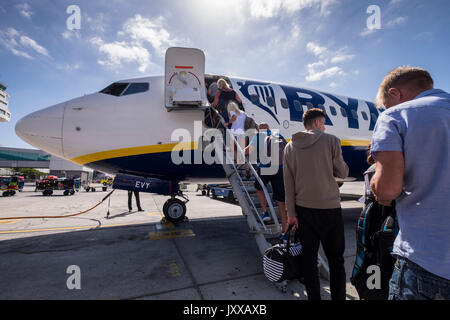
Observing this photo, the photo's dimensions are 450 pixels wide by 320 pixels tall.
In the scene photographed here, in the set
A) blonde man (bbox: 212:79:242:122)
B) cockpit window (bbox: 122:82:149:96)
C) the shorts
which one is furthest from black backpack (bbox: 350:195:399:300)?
cockpit window (bbox: 122:82:149:96)

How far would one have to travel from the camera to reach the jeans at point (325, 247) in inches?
83.5

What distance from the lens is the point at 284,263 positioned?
2223 mm

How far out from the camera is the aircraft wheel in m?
6.73

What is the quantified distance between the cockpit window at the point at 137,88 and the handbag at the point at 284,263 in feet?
18.1

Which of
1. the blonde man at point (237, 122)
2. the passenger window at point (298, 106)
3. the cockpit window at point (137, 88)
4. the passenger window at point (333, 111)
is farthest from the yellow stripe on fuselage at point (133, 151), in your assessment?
the passenger window at point (333, 111)

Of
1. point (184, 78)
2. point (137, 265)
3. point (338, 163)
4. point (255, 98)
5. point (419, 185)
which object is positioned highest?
point (184, 78)

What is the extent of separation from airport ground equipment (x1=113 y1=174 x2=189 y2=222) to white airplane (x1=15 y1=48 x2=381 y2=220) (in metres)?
0.21

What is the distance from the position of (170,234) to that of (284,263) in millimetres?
4276

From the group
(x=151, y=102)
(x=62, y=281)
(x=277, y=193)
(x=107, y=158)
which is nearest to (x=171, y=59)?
(x=151, y=102)

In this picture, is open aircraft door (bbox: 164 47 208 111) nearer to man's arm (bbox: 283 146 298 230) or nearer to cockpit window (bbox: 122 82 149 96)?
cockpit window (bbox: 122 82 149 96)

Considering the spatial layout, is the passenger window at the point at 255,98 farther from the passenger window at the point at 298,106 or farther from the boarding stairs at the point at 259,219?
the boarding stairs at the point at 259,219

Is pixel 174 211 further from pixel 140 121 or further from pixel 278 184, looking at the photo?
pixel 278 184

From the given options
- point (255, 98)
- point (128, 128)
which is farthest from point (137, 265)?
point (255, 98)
